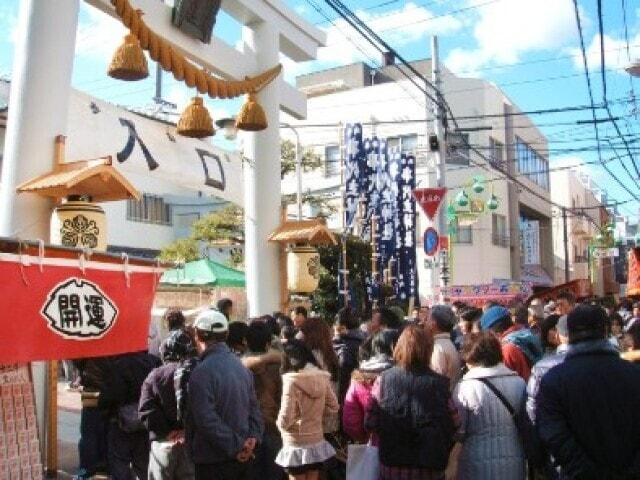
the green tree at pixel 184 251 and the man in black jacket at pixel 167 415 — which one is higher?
the green tree at pixel 184 251

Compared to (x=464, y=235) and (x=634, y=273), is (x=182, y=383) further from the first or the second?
(x=464, y=235)

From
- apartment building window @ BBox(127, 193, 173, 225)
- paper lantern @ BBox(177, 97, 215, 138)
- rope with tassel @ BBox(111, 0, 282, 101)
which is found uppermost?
apartment building window @ BBox(127, 193, 173, 225)

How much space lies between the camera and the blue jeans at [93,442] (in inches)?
278

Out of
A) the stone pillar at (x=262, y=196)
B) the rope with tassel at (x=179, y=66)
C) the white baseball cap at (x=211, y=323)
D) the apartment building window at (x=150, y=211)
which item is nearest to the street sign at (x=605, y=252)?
the apartment building window at (x=150, y=211)

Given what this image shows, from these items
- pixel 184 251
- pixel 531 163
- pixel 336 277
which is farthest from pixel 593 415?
pixel 531 163

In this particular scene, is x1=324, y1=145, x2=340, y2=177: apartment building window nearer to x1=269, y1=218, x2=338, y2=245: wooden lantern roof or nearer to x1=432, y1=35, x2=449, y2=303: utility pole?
x1=432, y1=35, x2=449, y2=303: utility pole

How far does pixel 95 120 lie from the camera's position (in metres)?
8.02

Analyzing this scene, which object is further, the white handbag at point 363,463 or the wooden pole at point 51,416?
the wooden pole at point 51,416

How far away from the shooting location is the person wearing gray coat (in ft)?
15.6

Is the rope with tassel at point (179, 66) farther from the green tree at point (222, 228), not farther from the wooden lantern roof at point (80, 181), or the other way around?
the green tree at point (222, 228)

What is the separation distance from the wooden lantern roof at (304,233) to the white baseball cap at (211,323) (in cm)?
541

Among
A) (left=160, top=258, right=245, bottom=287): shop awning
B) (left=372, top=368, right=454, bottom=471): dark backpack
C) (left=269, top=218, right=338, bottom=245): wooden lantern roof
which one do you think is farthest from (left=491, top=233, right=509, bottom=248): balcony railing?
(left=372, top=368, right=454, bottom=471): dark backpack

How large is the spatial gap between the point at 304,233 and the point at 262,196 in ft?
3.22

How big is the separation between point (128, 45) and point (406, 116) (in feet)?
79.5
